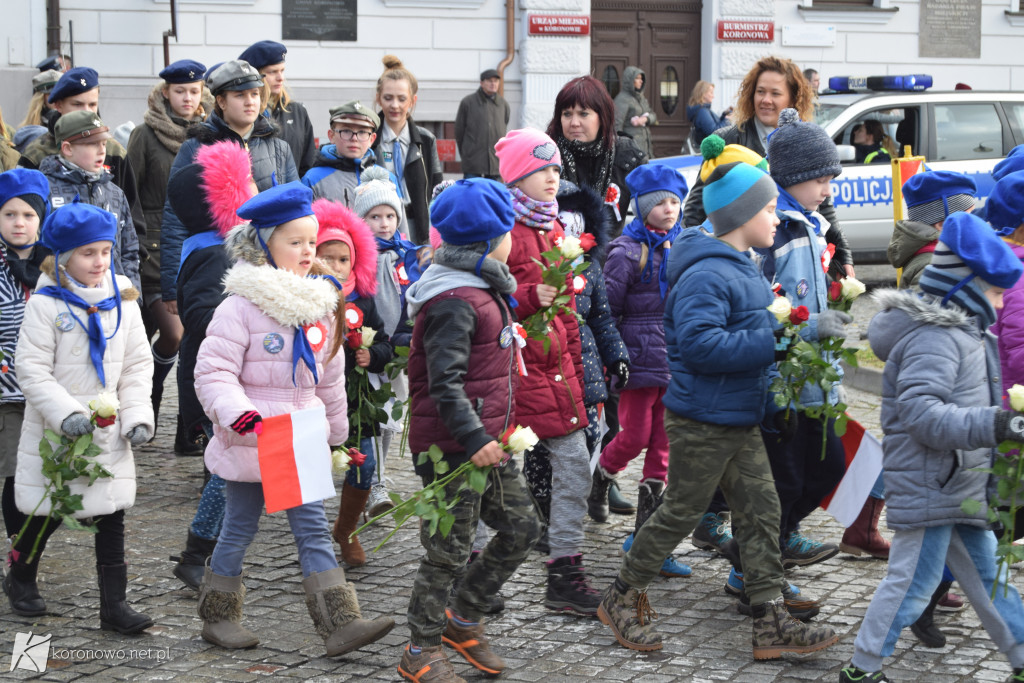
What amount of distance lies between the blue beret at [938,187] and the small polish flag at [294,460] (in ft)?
8.13

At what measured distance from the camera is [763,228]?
180 inches

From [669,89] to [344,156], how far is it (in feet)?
Answer: 46.8

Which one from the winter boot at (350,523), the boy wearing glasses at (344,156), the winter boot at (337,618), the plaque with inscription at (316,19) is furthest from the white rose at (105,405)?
the plaque with inscription at (316,19)

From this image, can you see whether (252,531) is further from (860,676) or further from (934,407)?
(934,407)

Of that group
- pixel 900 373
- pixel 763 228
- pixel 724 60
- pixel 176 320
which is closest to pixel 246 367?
pixel 763 228

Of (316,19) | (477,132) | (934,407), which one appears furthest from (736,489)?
(316,19)

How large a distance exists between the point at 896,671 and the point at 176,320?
181 inches

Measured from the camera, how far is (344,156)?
268 inches

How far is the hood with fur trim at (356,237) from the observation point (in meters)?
5.65

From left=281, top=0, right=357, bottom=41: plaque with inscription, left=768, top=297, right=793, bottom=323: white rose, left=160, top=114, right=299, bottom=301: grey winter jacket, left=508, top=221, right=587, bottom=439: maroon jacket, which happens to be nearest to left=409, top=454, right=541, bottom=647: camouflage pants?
left=508, top=221, right=587, bottom=439: maroon jacket

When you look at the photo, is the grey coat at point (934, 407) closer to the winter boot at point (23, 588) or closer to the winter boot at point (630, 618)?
the winter boot at point (630, 618)

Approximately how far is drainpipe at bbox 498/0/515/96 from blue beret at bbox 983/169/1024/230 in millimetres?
14017

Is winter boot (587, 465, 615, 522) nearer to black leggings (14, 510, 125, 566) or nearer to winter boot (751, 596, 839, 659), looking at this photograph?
winter boot (751, 596, 839, 659)

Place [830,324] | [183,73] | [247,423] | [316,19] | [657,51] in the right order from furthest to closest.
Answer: [657,51] → [316,19] → [183,73] → [830,324] → [247,423]
